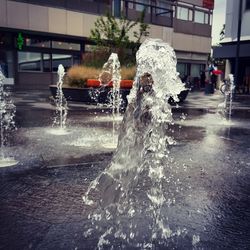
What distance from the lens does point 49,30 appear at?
1188 inches

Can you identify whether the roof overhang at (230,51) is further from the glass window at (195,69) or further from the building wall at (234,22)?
the glass window at (195,69)

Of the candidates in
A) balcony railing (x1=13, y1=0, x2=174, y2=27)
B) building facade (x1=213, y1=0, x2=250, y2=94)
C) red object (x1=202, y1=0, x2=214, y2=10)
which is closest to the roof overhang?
building facade (x1=213, y1=0, x2=250, y2=94)

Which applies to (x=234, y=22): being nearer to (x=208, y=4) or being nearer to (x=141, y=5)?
(x=141, y=5)

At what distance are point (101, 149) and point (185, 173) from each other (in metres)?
2.12

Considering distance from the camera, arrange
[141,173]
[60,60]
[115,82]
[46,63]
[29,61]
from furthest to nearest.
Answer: [60,60] → [46,63] → [29,61] → [115,82] → [141,173]

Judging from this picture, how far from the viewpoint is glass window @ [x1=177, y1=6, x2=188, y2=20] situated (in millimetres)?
42478

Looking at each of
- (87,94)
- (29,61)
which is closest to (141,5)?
(29,61)

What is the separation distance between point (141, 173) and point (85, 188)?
1.00 metres

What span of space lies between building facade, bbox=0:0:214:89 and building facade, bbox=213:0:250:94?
10.1 metres

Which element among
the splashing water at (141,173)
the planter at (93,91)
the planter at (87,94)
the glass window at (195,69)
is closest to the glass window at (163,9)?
the glass window at (195,69)

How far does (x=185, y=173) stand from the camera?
5.41 m

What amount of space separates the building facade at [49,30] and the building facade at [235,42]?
10135mm

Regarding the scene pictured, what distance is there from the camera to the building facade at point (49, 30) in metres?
28.8

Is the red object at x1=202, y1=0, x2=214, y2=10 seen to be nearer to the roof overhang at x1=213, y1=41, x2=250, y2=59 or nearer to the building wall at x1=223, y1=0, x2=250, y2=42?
the building wall at x1=223, y1=0, x2=250, y2=42
